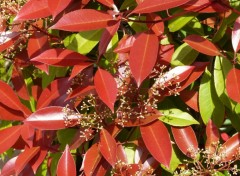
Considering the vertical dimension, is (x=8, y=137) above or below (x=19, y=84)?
below

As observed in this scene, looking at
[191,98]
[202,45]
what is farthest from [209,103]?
[202,45]

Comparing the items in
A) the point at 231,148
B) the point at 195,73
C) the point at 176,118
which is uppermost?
the point at 195,73

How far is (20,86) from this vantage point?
1359 mm

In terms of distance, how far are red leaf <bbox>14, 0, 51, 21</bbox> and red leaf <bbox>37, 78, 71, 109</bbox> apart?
0.19 meters

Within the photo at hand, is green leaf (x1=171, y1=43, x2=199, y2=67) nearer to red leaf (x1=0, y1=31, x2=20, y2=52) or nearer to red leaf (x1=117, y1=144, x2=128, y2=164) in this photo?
red leaf (x1=117, y1=144, x2=128, y2=164)

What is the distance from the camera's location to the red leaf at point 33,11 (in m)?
1.14

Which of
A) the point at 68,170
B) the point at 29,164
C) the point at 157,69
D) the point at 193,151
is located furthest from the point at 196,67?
the point at 29,164

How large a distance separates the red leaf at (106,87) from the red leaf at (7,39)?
0.92 ft

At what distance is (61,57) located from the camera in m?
1.14

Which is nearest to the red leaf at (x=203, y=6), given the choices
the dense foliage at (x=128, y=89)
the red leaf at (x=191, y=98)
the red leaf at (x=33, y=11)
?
the dense foliage at (x=128, y=89)

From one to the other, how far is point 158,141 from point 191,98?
19 centimetres

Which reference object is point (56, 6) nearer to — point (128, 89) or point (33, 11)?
point (33, 11)

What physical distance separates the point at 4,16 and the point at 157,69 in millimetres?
438

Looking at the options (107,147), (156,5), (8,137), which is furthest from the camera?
(8,137)
